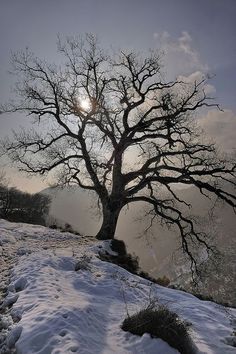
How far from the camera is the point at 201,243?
829 inches

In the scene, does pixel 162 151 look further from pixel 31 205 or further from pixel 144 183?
pixel 31 205

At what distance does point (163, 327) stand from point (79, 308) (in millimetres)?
1997

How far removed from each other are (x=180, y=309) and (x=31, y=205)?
41981 millimetres

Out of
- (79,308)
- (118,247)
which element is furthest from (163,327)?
(118,247)

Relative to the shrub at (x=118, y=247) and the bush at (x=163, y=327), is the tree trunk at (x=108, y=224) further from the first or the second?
the bush at (x=163, y=327)

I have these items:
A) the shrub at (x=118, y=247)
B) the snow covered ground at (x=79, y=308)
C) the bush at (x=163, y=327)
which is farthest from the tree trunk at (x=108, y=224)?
the bush at (x=163, y=327)

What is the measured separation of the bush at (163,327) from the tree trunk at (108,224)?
1256cm

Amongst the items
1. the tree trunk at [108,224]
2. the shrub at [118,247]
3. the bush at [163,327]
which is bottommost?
the bush at [163,327]

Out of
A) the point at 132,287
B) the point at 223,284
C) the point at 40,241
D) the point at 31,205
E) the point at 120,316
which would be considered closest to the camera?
the point at 120,316

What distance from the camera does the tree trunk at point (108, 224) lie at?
20.2 metres

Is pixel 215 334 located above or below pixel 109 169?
below

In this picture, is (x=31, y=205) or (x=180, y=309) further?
(x=31, y=205)

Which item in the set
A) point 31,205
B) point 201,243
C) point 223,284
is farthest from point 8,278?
point 223,284

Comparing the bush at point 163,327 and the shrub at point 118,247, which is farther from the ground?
the shrub at point 118,247
